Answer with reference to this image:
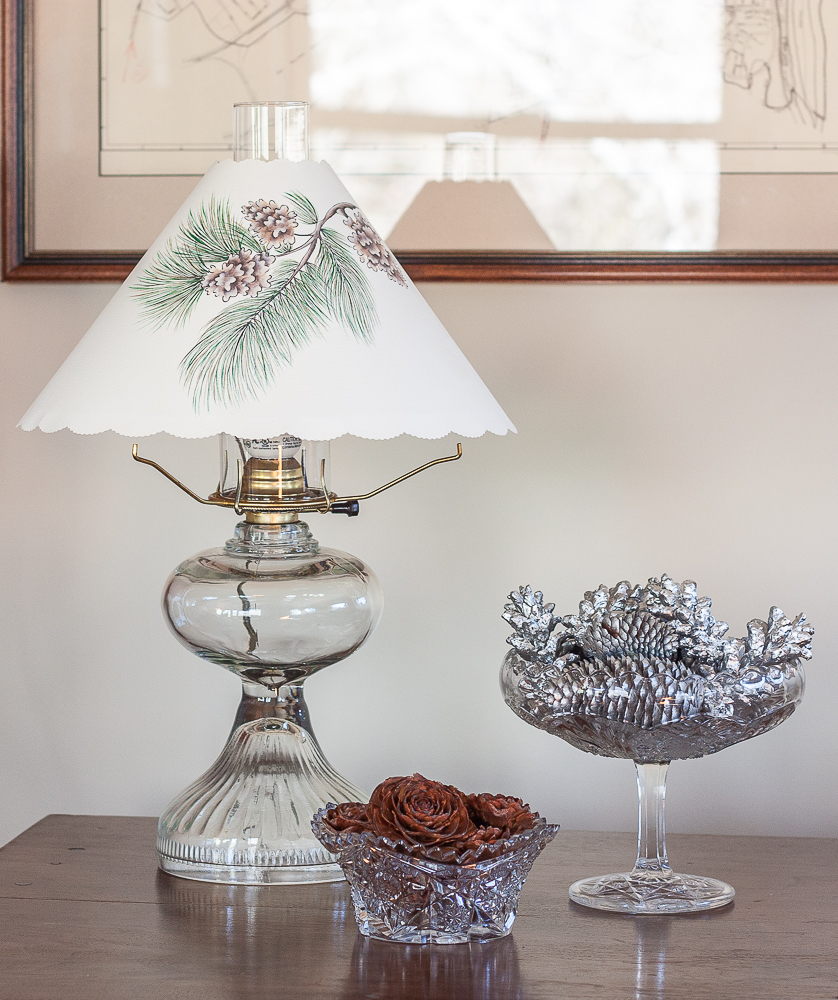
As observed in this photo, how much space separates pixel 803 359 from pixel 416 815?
67cm

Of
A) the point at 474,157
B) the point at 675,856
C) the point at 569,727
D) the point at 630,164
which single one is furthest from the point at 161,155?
the point at 675,856

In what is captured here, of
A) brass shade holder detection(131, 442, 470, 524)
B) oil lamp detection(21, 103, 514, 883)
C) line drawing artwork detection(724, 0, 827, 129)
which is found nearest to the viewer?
oil lamp detection(21, 103, 514, 883)

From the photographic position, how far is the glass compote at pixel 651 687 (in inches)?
31.6

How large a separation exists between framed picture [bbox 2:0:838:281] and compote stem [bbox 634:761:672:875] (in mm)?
523

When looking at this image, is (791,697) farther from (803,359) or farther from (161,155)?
(161,155)

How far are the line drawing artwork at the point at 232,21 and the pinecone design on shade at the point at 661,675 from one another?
67 cm

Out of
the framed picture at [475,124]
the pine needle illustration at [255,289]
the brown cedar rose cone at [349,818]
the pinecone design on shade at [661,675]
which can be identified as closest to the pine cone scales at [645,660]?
the pinecone design on shade at [661,675]

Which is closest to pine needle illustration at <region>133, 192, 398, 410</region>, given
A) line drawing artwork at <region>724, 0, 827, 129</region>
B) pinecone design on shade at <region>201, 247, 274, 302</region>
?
pinecone design on shade at <region>201, 247, 274, 302</region>

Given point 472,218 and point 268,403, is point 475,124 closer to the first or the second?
point 472,218

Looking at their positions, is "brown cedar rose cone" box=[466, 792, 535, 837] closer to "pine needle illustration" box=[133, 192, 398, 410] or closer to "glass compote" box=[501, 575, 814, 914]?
"glass compote" box=[501, 575, 814, 914]

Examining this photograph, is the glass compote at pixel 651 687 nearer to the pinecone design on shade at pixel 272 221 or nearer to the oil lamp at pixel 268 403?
the oil lamp at pixel 268 403

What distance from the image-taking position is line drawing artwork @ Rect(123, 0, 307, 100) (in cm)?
116

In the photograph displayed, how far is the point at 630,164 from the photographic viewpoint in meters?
1.14

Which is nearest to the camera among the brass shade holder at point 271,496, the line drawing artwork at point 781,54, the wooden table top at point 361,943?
the wooden table top at point 361,943
